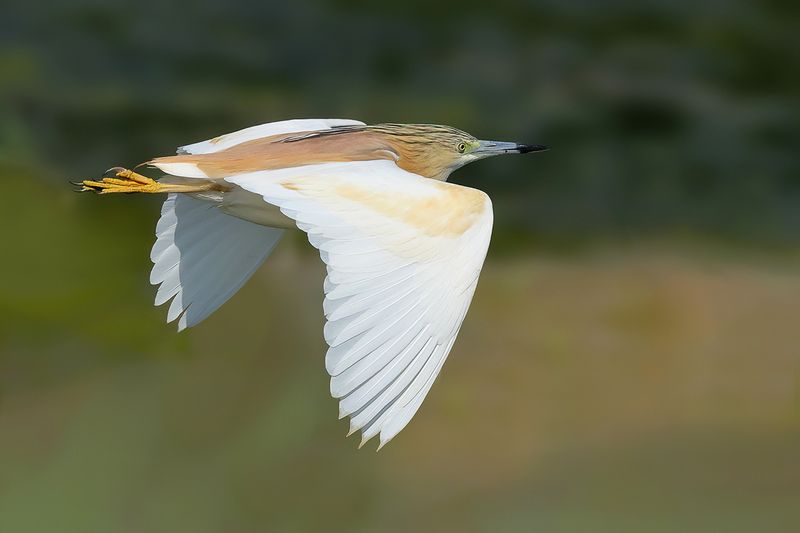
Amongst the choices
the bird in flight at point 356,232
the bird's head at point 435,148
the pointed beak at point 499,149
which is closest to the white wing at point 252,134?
the bird in flight at point 356,232

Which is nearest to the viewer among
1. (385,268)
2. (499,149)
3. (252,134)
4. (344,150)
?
(385,268)

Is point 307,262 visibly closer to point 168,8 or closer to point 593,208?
point 593,208

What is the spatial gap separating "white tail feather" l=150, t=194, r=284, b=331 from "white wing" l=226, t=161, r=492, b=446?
490mm

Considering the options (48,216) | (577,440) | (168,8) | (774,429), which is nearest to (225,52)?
(168,8)

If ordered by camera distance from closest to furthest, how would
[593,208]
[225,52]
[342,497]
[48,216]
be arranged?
[342,497] → [48,216] → [593,208] → [225,52]

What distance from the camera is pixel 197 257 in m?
2.62

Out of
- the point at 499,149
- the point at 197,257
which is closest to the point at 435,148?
the point at 499,149

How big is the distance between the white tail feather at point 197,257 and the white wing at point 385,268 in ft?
1.61

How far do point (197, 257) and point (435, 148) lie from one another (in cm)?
56

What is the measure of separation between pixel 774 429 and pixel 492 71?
9.48ft

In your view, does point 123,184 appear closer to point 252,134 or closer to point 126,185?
point 126,185

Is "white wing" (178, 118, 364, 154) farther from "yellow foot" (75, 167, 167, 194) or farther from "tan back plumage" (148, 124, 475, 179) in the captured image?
"yellow foot" (75, 167, 167, 194)

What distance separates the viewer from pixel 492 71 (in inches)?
301

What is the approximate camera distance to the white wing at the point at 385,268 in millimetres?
1839
